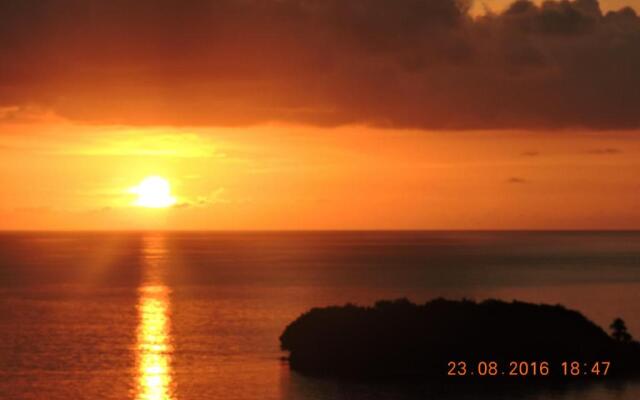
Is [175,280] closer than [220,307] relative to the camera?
No

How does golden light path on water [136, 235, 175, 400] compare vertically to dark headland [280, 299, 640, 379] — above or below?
below

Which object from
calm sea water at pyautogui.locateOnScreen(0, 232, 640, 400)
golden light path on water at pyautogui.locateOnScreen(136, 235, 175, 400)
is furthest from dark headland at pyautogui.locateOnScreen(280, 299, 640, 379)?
golden light path on water at pyautogui.locateOnScreen(136, 235, 175, 400)

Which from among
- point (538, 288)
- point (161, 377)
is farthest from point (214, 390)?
point (538, 288)

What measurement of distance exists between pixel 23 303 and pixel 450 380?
87.5 meters

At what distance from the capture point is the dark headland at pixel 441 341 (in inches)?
3056

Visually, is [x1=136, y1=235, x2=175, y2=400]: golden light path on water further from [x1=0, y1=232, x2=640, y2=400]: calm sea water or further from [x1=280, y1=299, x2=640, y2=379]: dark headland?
[x1=280, y1=299, x2=640, y2=379]: dark headland

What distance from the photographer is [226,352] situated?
9069 cm

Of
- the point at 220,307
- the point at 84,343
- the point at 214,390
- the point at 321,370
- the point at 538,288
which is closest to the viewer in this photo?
the point at 214,390

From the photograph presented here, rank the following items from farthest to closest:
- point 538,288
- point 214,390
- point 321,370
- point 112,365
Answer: point 538,288 → point 112,365 → point 321,370 → point 214,390

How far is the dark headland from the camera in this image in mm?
77625

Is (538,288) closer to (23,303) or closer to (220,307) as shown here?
(220,307)

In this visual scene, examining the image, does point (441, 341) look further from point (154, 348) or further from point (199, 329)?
point (199, 329)

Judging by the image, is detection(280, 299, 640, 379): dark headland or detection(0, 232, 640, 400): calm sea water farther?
detection(280, 299, 640, 379): dark headland

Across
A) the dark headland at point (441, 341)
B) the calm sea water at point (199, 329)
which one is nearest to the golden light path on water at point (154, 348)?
the calm sea water at point (199, 329)
